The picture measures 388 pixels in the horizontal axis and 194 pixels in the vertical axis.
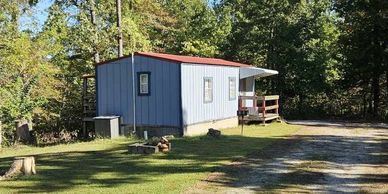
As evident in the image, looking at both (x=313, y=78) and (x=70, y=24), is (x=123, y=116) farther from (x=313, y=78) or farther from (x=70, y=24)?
(x=313, y=78)

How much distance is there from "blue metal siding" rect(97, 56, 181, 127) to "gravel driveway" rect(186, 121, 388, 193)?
430 cm

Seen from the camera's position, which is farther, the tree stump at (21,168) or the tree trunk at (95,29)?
the tree trunk at (95,29)

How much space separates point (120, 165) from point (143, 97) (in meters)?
7.42

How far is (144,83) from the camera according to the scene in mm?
17969

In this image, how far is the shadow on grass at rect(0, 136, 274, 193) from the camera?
29.5 ft

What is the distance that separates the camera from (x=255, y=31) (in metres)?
31.3

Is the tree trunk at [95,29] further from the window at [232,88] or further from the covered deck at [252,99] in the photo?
the window at [232,88]

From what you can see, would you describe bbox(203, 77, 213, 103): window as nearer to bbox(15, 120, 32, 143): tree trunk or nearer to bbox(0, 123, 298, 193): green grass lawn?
bbox(0, 123, 298, 193): green grass lawn

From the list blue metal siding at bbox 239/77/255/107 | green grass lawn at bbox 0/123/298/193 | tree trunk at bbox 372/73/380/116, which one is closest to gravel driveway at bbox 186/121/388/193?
green grass lawn at bbox 0/123/298/193

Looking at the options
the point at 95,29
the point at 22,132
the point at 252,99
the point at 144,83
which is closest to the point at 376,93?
the point at 252,99

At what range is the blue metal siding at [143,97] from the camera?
17453mm

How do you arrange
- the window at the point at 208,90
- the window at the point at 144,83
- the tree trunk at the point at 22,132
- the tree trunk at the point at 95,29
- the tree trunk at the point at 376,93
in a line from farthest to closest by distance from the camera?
the tree trunk at the point at 376,93, the tree trunk at the point at 95,29, the tree trunk at the point at 22,132, the window at the point at 208,90, the window at the point at 144,83

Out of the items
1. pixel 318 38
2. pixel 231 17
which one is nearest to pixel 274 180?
pixel 318 38

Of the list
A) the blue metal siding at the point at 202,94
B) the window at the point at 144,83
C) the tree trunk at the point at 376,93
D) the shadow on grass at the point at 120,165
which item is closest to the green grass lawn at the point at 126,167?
the shadow on grass at the point at 120,165
